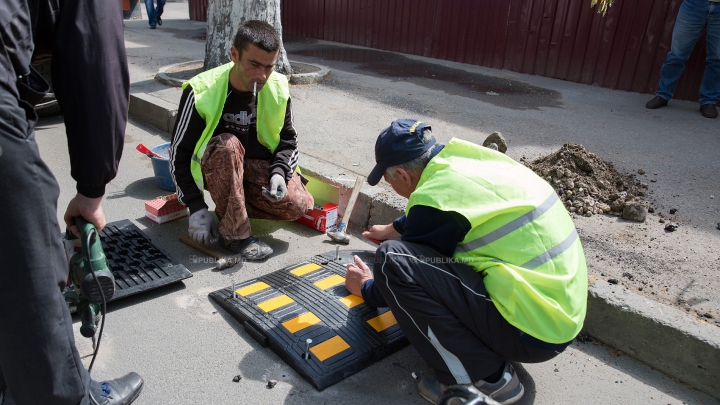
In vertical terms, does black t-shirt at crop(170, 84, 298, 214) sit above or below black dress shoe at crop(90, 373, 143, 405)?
above

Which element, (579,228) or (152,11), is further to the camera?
(152,11)

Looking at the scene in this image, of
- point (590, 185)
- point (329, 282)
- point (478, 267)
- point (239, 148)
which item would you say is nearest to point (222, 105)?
point (239, 148)

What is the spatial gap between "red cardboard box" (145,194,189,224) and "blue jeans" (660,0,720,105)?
5684 millimetres

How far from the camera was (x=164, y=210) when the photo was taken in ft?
12.3

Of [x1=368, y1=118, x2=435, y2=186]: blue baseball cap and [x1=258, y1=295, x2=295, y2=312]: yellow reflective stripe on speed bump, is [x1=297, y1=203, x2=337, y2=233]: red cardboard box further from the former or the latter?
[x1=368, y1=118, x2=435, y2=186]: blue baseball cap

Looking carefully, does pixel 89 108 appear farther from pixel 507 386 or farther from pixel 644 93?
pixel 644 93

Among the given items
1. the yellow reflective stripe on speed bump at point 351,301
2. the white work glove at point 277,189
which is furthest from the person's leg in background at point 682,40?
the yellow reflective stripe on speed bump at point 351,301

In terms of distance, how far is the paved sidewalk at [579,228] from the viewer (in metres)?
2.41

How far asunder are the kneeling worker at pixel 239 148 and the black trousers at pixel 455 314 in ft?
4.50

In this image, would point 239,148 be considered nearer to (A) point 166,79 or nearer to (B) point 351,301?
(B) point 351,301

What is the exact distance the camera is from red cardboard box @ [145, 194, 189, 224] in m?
3.73

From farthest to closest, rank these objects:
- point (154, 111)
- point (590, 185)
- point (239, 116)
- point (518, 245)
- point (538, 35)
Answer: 1. point (538, 35)
2. point (154, 111)
3. point (590, 185)
4. point (239, 116)
5. point (518, 245)

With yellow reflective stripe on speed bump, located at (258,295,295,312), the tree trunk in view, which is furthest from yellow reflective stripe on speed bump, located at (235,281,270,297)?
the tree trunk

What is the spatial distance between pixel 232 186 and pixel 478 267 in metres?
1.68
